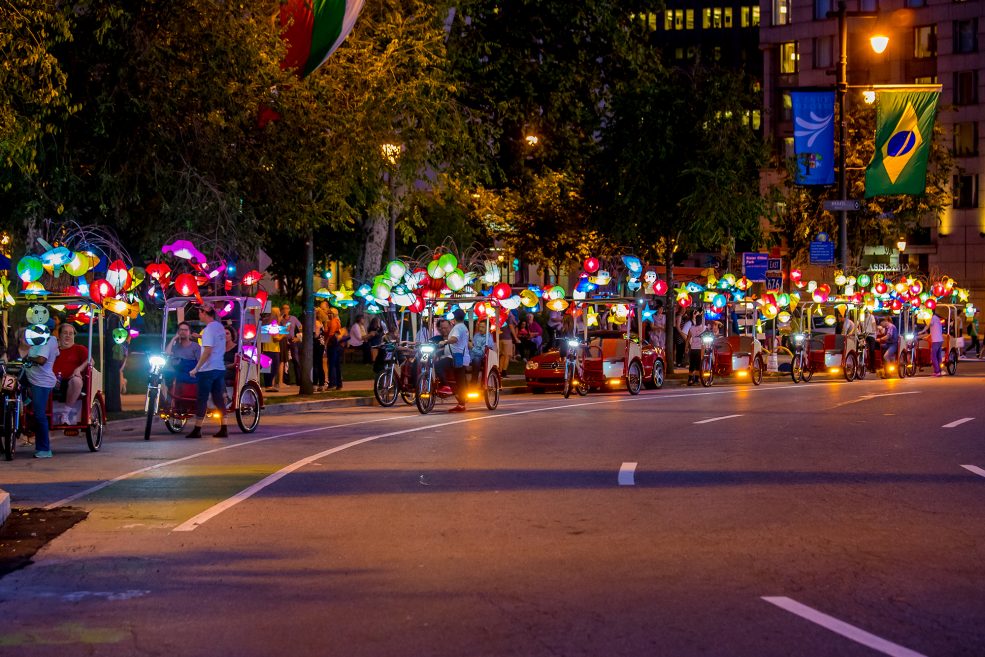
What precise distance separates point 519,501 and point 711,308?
2691 cm

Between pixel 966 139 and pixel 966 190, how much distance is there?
292 centimetres

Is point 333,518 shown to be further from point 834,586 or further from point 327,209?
point 327,209

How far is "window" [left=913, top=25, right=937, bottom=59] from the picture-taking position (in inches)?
3620

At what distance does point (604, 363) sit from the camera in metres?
33.2

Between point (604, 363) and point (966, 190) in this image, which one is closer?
point (604, 363)

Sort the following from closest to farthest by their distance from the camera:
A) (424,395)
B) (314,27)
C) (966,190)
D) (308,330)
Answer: (314,27) < (424,395) < (308,330) < (966,190)

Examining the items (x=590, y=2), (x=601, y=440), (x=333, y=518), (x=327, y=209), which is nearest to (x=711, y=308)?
(x=590, y=2)

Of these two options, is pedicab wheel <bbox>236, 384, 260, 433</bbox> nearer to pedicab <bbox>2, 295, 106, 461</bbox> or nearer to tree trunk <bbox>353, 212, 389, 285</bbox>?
pedicab <bbox>2, 295, 106, 461</bbox>

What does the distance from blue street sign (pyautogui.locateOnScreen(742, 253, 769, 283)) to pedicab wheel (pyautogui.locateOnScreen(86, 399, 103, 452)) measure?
21.8m

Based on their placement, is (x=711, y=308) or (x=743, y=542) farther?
(x=711, y=308)

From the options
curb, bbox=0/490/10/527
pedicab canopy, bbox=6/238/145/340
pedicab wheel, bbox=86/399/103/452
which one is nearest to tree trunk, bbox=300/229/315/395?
pedicab canopy, bbox=6/238/145/340

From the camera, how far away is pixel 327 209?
29.3 metres

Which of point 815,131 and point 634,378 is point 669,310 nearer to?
point 815,131

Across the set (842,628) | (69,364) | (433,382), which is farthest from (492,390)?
(842,628)
